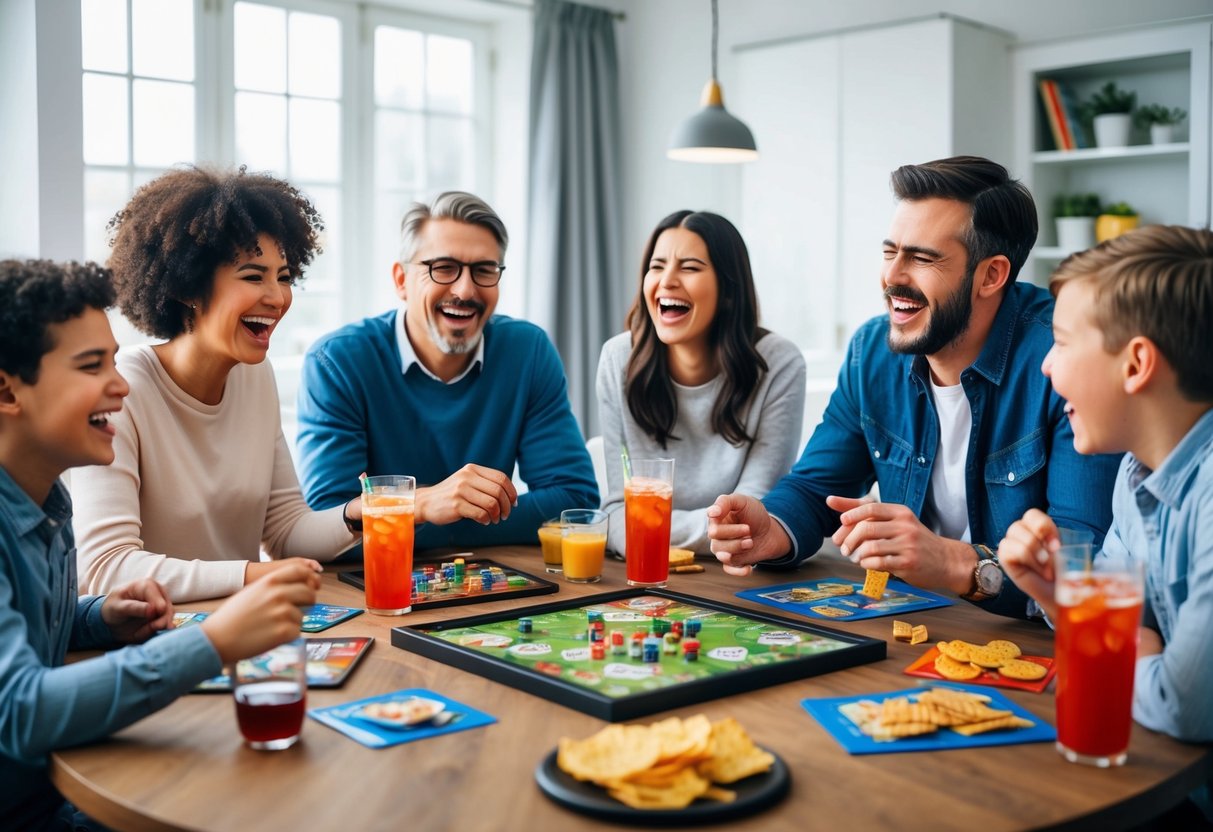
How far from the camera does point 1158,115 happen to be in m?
4.36

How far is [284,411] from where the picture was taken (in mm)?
4754

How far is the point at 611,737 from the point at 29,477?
2.82 ft

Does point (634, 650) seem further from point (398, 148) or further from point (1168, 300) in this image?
point (398, 148)

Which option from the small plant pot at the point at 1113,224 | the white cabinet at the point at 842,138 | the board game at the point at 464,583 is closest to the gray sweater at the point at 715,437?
the board game at the point at 464,583

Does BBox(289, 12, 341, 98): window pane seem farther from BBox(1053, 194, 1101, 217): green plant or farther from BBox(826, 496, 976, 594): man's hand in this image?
BBox(826, 496, 976, 594): man's hand

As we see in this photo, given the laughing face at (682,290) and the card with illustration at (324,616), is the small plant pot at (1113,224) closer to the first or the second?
the laughing face at (682,290)

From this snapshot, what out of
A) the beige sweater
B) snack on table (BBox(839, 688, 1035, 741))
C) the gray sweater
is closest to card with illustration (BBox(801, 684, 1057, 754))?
snack on table (BBox(839, 688, 1035, 741))

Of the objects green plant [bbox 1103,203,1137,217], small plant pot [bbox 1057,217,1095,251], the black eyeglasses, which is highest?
green plant [bbox 1103,203,1137,217]

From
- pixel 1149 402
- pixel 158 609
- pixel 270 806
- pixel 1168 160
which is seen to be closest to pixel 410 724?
pixel 270 806

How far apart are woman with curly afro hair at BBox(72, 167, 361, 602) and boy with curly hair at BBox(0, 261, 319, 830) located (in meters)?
0.49

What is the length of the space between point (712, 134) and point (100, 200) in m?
2.24

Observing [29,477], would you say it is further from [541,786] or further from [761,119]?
[761,119]

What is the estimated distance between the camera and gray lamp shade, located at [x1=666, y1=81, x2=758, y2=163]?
383 cm

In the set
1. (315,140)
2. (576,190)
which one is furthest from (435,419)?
(576,190)
